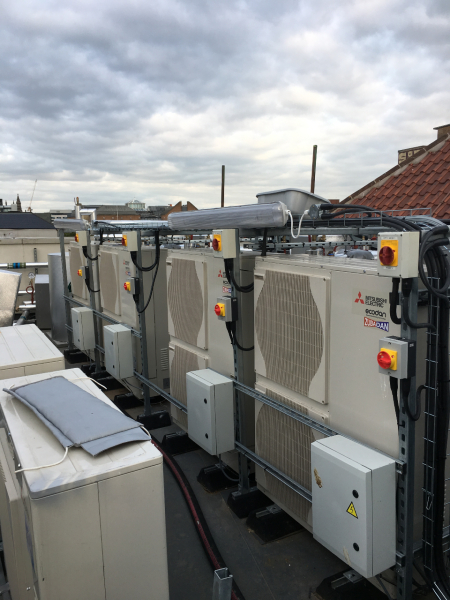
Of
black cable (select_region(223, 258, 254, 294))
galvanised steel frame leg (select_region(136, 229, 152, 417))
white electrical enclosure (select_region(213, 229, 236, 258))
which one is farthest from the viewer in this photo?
galvanised steel frame leg (select_region(136, 229, 152, 417))

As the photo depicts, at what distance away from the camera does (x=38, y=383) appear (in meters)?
2.58

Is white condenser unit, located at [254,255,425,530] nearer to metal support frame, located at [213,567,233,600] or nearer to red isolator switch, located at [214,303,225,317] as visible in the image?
red isolator switch, located at [214,303,225,317]

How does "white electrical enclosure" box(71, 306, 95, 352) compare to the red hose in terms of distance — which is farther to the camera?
"white electrical enclosure" box(71, 306, 95, 352)

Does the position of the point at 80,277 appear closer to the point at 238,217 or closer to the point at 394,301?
the point at 238,217

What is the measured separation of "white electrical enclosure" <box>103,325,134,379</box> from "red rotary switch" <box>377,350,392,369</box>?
371 cm

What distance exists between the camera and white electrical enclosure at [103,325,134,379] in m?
5.41

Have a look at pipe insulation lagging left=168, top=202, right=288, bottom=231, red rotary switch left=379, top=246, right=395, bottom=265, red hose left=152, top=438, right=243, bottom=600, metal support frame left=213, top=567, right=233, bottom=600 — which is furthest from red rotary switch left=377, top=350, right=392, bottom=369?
red hose left=152, top=438, right=243, bottom=600

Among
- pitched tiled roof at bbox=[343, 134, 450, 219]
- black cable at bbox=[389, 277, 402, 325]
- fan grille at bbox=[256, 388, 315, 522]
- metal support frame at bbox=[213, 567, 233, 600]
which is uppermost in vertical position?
pitched tiled roof at bbox=[343, 134, 450, 219]

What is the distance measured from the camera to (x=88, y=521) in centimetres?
180

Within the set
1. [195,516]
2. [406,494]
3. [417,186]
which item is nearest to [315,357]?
[406,494]

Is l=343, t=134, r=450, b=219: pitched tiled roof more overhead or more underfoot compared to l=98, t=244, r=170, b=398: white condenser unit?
more overhead

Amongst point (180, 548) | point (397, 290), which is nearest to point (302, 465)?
point (180, 548)

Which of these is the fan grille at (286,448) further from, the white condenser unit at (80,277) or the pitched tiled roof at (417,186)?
the white condenser unit at (80,277)

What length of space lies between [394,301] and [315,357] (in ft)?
2.59
